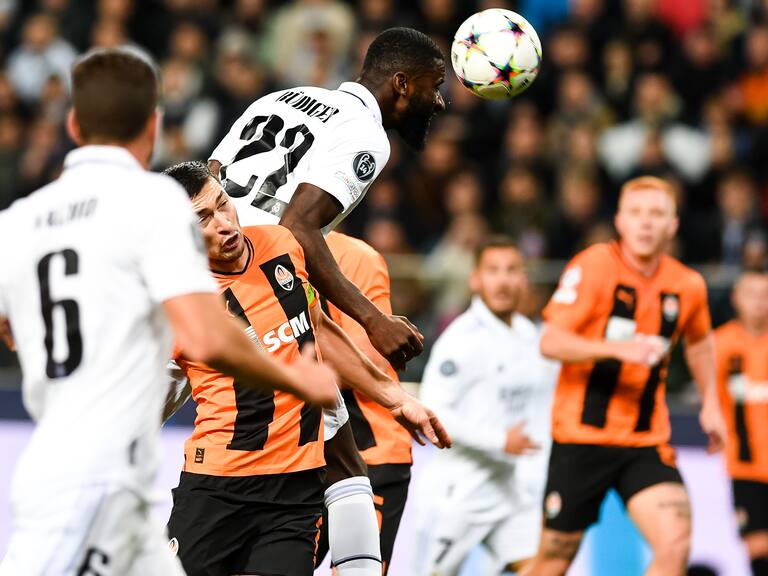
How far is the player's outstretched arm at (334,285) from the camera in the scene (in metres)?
4.82

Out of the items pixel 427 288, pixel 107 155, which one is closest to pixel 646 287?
pixel 427 288

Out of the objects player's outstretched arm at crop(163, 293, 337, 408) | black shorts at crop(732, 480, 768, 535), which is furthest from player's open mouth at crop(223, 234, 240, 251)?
black shorts at crop(732, 480, 768, 535)

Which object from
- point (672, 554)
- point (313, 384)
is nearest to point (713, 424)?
point (672, 554)

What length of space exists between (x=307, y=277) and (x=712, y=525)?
450 cm

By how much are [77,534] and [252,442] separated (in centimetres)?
135

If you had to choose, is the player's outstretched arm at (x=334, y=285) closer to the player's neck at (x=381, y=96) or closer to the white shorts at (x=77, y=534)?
the player's neck at (x=381, y=96)

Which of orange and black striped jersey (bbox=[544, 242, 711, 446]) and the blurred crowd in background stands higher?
the blurred crowd in background

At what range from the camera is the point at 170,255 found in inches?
128

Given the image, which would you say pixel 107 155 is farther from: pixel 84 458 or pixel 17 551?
pixel 17 551

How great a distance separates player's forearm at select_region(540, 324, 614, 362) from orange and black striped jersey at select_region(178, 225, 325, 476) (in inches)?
83.6

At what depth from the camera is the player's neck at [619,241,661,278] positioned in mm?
6895

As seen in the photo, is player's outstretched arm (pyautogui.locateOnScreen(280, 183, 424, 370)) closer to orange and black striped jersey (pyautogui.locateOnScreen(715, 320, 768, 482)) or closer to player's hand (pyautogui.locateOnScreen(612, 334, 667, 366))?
player's hand (pyautogui.locateOnScreen(612, 334, 667, 366))

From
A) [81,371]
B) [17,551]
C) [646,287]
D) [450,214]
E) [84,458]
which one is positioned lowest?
[17,551]

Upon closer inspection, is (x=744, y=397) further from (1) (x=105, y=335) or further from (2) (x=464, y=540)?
(1) (x=105, y=335)
